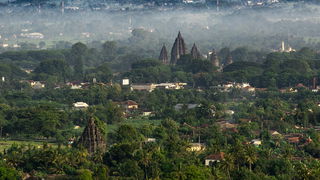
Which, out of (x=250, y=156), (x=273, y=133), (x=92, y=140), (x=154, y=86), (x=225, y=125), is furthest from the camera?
(x=154, y=86)

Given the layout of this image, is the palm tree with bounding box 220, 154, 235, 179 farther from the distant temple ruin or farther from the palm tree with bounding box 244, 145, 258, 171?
the distant temple ruin

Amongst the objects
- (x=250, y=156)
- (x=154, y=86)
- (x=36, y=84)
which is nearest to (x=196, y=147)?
(x=250, y=156)

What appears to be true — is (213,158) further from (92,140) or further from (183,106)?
(183,106)

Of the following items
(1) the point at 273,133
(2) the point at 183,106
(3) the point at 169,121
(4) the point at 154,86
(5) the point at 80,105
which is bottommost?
(4) the point at 154,86

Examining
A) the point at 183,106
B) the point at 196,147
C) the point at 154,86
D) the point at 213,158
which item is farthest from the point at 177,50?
the point at 213,158

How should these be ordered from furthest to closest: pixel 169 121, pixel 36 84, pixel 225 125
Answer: pixel 36 84, pixel 225 125, pixel 169 121

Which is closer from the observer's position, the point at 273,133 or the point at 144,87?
the point at 273,133

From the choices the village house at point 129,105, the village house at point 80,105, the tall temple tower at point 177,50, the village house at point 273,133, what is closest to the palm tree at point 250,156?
the village house at point 273,133

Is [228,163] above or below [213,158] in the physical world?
above
